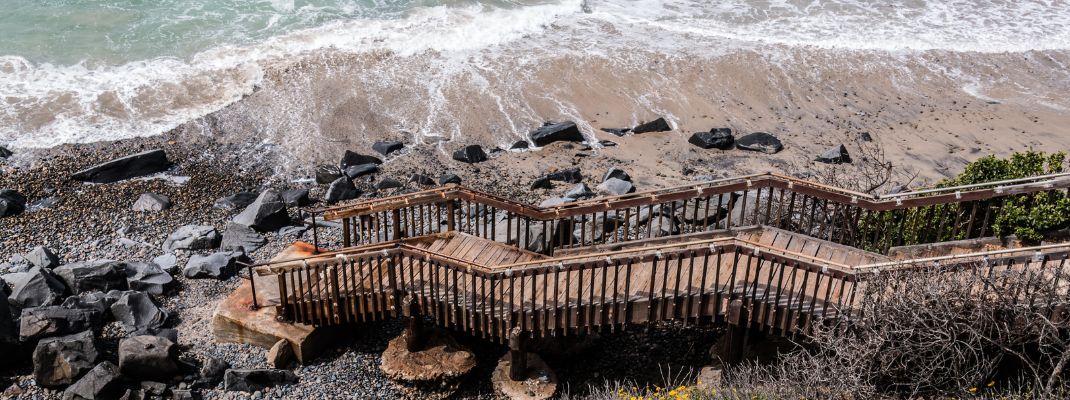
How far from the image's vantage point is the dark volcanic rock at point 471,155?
19.5 m

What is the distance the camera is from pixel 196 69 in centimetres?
2427

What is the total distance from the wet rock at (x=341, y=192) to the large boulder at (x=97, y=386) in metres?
6.94

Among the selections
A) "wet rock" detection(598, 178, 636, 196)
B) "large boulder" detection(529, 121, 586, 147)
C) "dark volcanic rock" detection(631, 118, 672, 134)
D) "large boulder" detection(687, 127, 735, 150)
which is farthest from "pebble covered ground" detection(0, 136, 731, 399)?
"large boulder" detection(687, 127, 735, 150)

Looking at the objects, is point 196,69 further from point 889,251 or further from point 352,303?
point 889,251

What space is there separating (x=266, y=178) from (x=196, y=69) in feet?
23.3

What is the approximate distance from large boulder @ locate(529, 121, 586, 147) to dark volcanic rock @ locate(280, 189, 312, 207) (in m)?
5.32

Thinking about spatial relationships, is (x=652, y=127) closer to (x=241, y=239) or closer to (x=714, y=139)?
(x=714, y=139)

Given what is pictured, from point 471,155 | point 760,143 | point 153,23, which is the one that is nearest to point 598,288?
point 471,155

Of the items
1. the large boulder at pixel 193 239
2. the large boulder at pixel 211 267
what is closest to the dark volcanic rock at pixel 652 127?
the large boulder at pixel 193 239

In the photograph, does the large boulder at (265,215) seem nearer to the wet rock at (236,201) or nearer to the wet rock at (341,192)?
the wet rock at (236,201)

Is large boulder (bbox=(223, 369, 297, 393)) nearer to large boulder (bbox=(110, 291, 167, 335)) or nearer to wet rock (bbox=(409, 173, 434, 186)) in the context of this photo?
large boulder (bbox=(110, 291, 167, 335))

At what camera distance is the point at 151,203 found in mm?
16984

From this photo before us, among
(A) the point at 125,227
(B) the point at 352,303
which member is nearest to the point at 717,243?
(B) the point at 352,303

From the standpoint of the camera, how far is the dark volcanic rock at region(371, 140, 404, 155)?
20.0 metres
